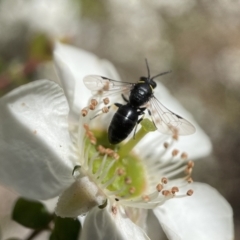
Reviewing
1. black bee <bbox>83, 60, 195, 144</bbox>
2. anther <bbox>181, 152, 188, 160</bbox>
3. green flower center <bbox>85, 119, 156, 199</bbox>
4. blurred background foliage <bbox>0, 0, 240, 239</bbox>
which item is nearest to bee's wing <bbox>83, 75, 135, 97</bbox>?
black bee <bbox>83, 60, 195, 144</bbox>

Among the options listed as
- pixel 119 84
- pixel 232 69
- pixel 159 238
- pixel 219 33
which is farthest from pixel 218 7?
pixel 119 84

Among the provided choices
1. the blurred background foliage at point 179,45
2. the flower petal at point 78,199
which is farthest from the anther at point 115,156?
the blurred background foliage at point 179,45

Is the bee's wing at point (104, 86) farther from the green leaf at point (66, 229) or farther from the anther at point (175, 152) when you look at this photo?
the green leaf at point (66, 229)

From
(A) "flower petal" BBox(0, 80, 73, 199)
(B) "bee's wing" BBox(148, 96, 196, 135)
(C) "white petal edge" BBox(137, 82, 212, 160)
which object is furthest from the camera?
(C) "white petal edge" BBox(137, 82, 212, 160)

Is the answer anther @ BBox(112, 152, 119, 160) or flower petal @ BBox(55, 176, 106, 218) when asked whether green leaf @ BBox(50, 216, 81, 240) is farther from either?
anther @ BBox(112, 152, 119, 160)

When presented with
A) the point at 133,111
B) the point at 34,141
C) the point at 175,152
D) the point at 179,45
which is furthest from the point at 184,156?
the point at 179,45

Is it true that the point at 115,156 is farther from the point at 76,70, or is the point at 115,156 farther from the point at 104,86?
the point at 76,70
